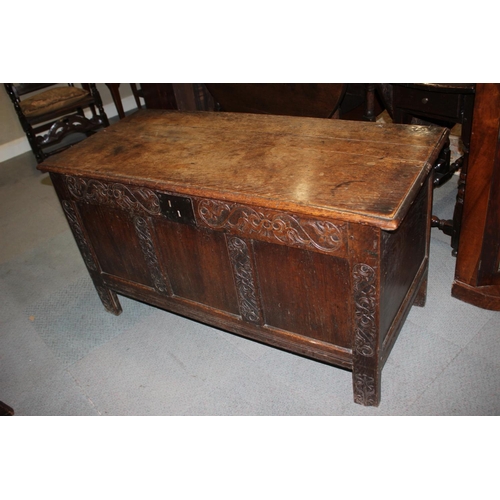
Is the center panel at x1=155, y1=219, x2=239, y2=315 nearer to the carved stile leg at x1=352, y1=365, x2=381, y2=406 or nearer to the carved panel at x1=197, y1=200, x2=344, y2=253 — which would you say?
the carved panel at x1=197, y1=200, x2=344, y2=253

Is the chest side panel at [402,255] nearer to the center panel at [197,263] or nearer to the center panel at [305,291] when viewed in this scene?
the center panel at [305,291]

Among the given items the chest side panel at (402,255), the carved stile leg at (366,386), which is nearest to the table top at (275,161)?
the chest side panel at (402,255)

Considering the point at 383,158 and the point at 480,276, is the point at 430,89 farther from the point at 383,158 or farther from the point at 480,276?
the point at 480,276

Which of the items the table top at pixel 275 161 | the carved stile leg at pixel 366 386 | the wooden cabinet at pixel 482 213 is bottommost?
the carved stile leg at pixel 366 386

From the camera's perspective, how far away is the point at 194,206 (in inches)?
61.7

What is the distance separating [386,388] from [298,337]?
→ 40 cm

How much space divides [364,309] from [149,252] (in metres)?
0.88

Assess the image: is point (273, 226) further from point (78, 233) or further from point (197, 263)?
point (78, 233)

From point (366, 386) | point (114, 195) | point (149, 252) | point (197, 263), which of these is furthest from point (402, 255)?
point (114, 195)

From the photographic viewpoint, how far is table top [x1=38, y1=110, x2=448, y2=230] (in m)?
1.34

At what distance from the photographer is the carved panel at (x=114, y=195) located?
1.67m

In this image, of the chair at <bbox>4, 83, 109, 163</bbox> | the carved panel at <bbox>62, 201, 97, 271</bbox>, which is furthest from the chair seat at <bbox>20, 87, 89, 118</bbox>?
the carved panel at <bbox>62, 201, 97, 271</bbox>

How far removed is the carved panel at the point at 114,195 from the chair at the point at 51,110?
8.11 ft

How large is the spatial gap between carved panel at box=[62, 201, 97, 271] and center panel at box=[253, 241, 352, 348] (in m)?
0.88
